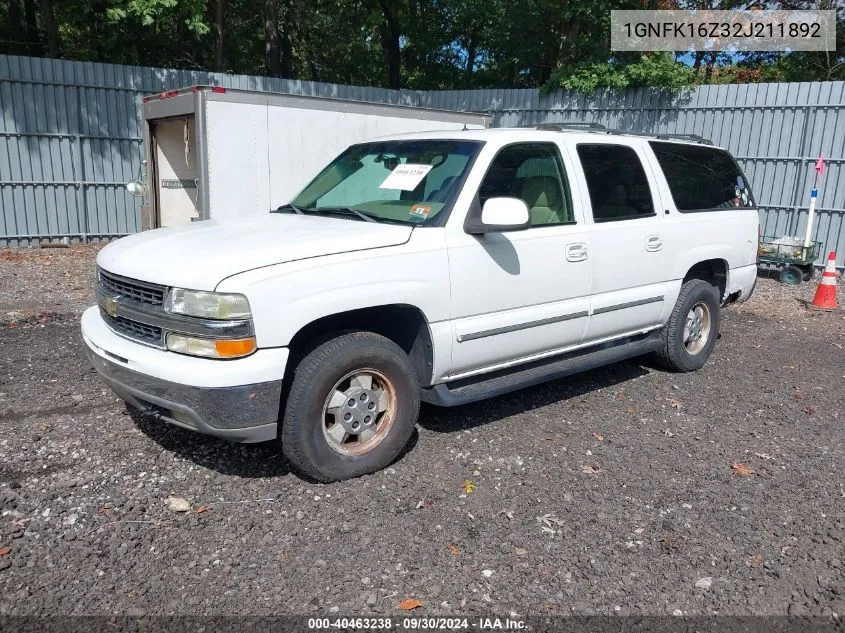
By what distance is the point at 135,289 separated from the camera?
373cm

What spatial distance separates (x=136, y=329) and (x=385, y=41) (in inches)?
895

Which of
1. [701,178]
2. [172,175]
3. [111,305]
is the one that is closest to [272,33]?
[172,175]

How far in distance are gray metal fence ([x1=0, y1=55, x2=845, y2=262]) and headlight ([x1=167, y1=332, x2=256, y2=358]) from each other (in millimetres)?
10633

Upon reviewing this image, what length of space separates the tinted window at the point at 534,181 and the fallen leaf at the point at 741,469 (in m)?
1.90

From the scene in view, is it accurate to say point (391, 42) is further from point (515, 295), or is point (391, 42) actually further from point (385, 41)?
point (515, 295)

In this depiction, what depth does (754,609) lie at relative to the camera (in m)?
3.02

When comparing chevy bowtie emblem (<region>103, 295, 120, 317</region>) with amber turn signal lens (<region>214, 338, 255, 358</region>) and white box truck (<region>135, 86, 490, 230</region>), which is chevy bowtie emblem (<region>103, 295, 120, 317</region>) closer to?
amber turn signal lens (<region>214, 338, 255, 358</region>)

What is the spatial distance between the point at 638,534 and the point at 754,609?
0.67 m

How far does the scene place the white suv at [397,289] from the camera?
3469mm

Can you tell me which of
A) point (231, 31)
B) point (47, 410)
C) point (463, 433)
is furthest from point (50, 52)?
point (463, 433)

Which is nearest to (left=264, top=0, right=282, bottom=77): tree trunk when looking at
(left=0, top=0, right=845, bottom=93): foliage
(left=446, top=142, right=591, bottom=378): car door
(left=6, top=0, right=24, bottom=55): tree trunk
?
(left=0, top=0, right=845, bottom=93): foliage

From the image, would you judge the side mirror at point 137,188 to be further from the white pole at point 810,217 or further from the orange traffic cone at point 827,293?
the white pole at point 810,217

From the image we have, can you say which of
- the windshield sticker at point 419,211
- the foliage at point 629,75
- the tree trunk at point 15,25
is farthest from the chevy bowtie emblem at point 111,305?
the tree trunk at point 15,25

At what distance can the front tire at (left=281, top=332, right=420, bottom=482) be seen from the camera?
3672 mm
